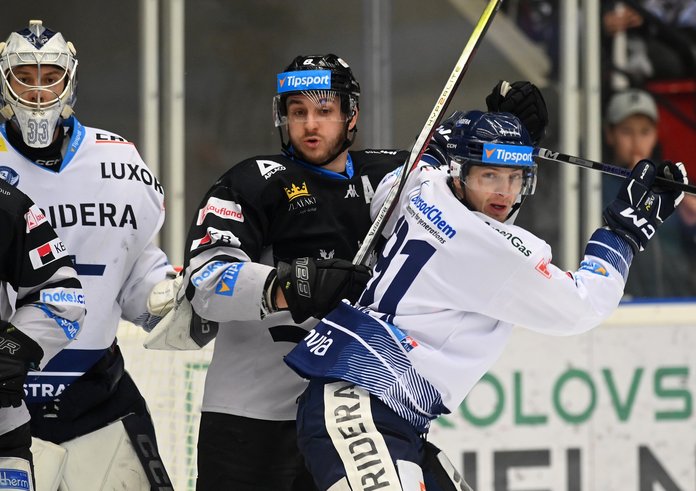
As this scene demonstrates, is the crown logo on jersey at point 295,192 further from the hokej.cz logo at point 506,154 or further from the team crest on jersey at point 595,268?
the team crest on jersey at point 595,268

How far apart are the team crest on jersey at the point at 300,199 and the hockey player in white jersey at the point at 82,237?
40 centimetres

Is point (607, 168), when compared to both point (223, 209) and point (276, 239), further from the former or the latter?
point (223, 209)

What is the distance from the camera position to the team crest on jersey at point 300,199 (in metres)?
3.45

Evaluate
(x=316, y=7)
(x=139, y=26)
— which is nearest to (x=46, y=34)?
(x=139, y=26)

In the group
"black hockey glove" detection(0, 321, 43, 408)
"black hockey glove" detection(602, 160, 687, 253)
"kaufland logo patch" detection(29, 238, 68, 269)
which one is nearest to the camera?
"black hockey glove" detection(0, 321, 43, 408)

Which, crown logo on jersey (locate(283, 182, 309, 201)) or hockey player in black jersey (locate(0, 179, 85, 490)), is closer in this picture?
hockey player in black jersey (locate(0, 179, 85, 490))

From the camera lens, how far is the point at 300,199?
346 centimetres

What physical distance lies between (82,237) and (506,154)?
40.7 inches

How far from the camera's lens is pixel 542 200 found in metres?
5.93

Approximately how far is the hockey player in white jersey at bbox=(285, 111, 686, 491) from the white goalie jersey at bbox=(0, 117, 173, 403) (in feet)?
1.77

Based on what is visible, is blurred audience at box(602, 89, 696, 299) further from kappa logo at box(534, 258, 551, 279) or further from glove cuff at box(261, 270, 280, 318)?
glove cuff at box(261, 270, 280, 318)

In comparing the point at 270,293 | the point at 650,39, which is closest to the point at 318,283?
the point at 270,293

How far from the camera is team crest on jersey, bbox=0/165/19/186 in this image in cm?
340

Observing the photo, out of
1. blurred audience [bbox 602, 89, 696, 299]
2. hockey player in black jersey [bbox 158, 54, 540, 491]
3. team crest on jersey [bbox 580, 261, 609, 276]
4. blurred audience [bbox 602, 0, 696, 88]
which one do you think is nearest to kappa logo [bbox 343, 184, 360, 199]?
hockey player in black jersey [bbox 158, 54, 540, 491]
